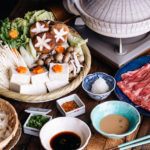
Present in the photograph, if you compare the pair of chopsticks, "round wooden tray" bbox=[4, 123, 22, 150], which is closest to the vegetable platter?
"round wooden tray" bbox=[4, 123, 22, 150]

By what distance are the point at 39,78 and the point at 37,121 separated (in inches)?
10.1

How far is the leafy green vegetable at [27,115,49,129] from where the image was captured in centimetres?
187

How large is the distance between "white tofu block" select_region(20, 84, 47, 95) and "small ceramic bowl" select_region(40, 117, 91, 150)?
10.2 inches

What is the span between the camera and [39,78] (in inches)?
79.6

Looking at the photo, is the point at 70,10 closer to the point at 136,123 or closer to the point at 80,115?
the point at 80,115

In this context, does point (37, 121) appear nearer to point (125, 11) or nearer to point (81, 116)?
point (81, 116)

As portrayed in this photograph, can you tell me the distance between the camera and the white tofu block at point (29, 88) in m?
1.98

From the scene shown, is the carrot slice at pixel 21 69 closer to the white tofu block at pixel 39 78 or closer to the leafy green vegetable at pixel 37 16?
the white tofu block at pixel 39 78

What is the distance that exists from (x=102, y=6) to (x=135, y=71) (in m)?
0.41

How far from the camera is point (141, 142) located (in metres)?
1.77

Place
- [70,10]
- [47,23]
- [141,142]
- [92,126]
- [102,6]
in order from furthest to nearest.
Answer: [70,10]
[47,23]
[102,6]
[92,126]
[141,142]

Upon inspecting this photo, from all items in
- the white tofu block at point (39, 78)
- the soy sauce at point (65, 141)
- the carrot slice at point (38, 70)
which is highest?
the carrot slice at point (38, 70)

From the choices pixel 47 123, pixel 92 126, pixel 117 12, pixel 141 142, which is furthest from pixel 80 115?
pixel 117 12

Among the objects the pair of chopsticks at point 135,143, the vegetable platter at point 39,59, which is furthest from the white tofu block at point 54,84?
the pair of chopsticks at point 135,143
